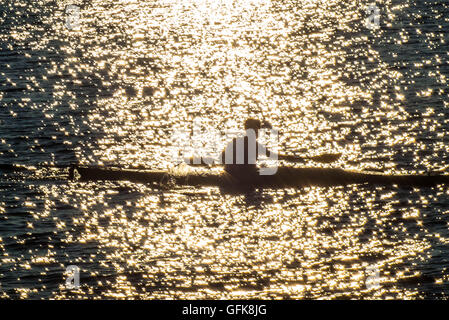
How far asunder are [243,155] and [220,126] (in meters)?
9.02

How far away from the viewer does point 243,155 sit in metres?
34.0

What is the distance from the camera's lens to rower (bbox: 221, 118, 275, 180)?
33719mm

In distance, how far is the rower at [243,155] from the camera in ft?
111

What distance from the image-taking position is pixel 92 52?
6203 cm

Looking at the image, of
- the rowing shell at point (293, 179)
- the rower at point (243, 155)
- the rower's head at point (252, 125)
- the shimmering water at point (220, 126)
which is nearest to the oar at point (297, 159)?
the shimmering water at point (220, 126)

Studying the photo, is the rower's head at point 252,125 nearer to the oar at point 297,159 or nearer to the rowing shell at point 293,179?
the oar at point 297,159

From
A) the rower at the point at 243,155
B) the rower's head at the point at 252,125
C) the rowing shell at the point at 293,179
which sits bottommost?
the rowing shell at the point at 293,179

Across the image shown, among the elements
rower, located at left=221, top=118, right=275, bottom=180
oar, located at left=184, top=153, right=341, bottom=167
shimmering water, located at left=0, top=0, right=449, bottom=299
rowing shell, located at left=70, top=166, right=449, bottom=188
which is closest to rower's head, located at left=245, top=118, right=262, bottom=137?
rower, located at left=221, top=118, right=275, bottom=180

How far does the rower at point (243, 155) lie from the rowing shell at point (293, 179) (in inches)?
9.0

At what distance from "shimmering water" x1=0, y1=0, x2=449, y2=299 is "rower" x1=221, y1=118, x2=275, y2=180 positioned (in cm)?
101

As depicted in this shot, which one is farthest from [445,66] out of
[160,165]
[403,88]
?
[160,165]

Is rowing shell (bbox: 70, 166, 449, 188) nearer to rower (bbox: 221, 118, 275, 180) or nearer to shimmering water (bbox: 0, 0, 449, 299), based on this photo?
rower (bbox: 221, 118, 275, 180)

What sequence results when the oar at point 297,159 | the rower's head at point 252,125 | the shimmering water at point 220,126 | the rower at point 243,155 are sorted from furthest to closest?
the oar at point 297,159
the rower's head at point 252,125
the rower at point 243,155
the shimmering water at point 220,126

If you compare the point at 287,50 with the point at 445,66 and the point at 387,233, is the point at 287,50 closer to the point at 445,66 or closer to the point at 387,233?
the point at 445,66
